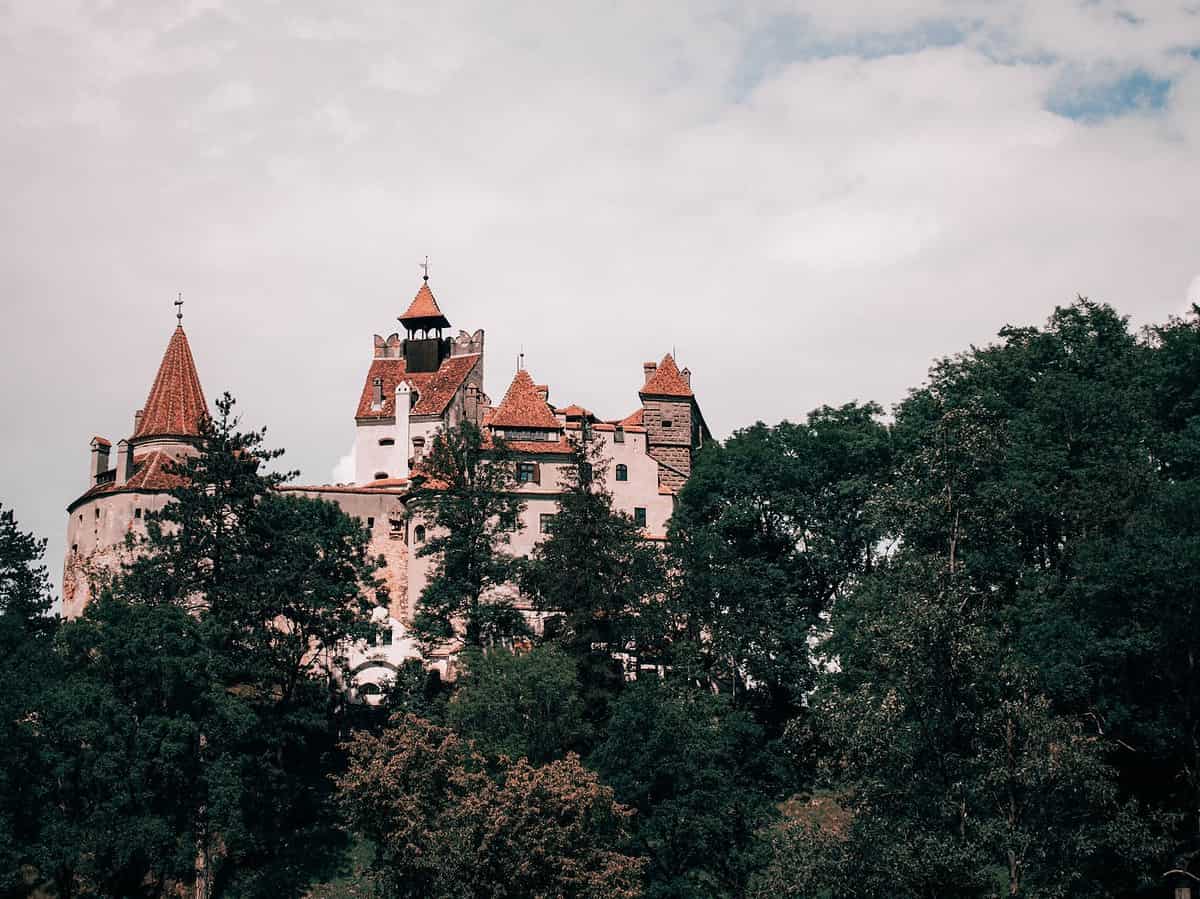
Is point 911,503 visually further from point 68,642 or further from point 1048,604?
point 68,642

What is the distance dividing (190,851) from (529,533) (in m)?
25.3

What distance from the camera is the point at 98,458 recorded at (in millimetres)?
72000

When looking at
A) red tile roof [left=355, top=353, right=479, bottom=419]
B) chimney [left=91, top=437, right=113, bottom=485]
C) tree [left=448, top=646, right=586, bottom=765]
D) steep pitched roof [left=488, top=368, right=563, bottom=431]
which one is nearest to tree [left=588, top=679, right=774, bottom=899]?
tree [left=448, top=646, right=586, bottom=765]

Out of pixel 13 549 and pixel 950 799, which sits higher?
pixel 13 549

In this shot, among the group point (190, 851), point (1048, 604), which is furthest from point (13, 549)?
point (1048, 604)

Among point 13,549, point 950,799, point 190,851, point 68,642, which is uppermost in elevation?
point 13,549

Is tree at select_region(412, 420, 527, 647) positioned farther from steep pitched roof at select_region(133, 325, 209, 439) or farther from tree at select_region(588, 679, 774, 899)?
steep pitched roof at select_region(133, 325, 209, 439)

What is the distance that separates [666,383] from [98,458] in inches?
1081

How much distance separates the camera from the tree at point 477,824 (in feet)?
124

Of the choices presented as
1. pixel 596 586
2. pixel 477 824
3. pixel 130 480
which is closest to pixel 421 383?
pixel 130 480

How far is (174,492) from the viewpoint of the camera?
5453 cm

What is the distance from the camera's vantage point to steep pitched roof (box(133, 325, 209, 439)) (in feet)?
233

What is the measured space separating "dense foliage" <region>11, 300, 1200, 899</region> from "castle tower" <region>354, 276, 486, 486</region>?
12089 millimetres

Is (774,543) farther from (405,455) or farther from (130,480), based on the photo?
(130,480)
